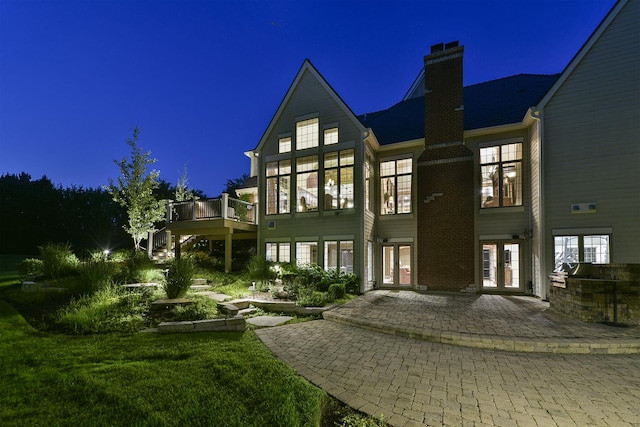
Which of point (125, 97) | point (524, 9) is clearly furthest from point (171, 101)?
point (524, 9)

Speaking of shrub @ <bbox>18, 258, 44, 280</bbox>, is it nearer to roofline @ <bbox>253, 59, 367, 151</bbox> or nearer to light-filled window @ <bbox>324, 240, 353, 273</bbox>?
roofline @ <bbox>253, 59, 367, 151</bbox>

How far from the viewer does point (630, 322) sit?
6168mm

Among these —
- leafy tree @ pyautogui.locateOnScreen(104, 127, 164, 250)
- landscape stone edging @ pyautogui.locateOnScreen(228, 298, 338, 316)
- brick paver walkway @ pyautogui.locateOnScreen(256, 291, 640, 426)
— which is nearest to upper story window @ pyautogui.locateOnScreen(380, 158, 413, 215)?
landscape stone edging @ pyautogui.locateOnScreen(228, 298, 338, 316)

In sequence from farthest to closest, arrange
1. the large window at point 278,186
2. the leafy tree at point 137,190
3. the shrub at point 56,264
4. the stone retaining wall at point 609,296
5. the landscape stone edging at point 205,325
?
1. the leafy tree at point 137,190
2. the large window at point 278,186
3. the shrub at point 56,264
4. the stone retaining wall at point 609,296
5. the landscape stone edging at point 205,325

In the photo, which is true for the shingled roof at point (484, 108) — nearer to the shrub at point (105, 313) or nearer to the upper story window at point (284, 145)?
the upper story window at point (284, 145)

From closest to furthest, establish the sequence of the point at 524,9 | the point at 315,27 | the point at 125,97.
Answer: the point at 524,9 < the point at 315,27 < the point at 125,97

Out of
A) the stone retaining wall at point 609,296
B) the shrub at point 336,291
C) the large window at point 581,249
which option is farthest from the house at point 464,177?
the stone retaining wall at point 609,296

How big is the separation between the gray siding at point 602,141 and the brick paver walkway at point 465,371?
4.32 meters

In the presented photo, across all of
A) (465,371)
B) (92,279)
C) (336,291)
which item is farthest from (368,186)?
(92,279)

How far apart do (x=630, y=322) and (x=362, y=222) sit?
24.5ft

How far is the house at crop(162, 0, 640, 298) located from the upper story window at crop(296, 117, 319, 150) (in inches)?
2.5

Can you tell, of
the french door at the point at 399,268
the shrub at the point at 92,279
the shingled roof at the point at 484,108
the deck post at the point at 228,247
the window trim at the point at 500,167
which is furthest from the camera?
the deck post at the point at 228,247

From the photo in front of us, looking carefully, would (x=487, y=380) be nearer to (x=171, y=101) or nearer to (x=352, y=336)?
(x=352, y=336)

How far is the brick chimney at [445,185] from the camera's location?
10.9m
